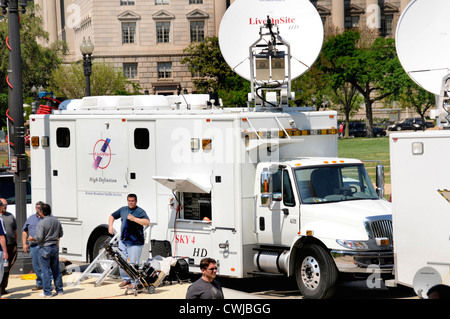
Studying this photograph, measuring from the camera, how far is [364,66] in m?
84.8

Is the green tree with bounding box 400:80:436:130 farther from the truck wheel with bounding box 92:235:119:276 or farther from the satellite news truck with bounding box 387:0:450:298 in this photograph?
the satellite news truck with bounding box 387:0:450:298

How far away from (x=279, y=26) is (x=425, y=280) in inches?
291

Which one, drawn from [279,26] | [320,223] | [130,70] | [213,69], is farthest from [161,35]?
[320,223]

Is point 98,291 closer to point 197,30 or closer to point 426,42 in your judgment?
point 426,42

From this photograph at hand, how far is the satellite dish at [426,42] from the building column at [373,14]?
329 ft

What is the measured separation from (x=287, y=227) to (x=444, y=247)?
A: 3855 mm

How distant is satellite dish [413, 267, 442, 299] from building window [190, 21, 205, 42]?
322ft

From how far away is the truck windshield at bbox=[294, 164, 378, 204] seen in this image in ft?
47.9

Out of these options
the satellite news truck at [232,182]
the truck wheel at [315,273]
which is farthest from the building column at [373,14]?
the truck wheel at [315,273]

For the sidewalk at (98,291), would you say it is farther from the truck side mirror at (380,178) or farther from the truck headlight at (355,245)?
the truck side mirror at (380,178)
